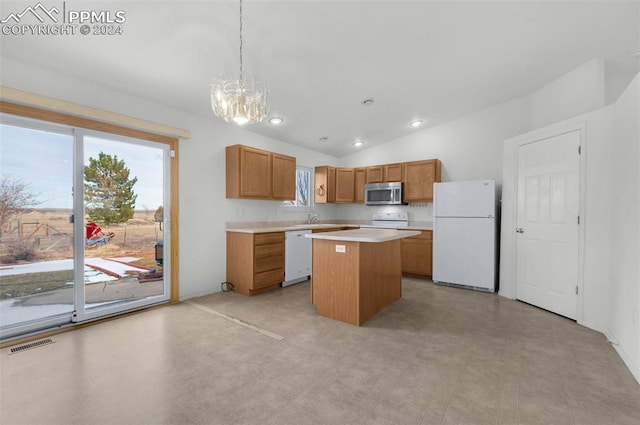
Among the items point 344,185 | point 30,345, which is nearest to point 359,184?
point 344,185

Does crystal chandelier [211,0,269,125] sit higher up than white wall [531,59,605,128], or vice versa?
white wall [531,59,605,128]

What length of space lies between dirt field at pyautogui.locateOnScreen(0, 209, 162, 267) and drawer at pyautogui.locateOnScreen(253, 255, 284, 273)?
5.04ft

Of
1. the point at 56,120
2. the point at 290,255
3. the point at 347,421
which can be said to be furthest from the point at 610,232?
the point at 56,120

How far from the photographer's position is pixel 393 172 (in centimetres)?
539

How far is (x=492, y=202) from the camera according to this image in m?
4.01

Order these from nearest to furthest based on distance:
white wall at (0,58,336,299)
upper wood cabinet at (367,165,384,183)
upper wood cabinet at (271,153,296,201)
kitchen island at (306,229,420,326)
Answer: kitchen island at (306,229,420,326) → white wall at (0,58,336,299) → upper wood cabinet at (271,153,296,201) → upper wood cabinet at (367,165,384,183)

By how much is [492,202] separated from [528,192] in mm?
544

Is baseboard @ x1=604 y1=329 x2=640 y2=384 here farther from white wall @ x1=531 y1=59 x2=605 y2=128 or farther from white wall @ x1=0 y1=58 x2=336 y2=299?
white wall @ x1=0 y1=58 x2=336 y2=299

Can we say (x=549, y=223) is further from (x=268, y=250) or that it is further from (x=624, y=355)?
(x=268, y=250)

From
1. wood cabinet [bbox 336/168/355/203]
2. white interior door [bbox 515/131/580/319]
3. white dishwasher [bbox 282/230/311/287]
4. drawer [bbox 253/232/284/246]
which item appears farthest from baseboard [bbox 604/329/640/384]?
wood cabinet [bbox 336/168/355/203]

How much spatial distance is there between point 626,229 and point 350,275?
241cm

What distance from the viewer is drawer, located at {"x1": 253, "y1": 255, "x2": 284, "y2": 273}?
3.81 meters

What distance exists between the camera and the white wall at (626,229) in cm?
208

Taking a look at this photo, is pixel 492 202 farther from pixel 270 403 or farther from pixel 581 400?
pixel 270 403
